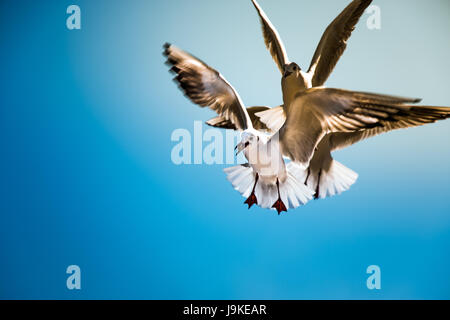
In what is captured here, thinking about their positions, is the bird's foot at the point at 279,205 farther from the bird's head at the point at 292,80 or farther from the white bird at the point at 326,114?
the bird's head at the point at 292,80

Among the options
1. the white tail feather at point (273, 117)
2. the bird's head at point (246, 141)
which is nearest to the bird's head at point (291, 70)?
the white tail feather at point (273, 117)

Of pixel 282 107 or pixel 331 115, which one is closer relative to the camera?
pixel 331 115

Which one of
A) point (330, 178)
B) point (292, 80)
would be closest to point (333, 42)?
point (292, 80)

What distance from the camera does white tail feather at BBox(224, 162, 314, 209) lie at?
1219 millimetres

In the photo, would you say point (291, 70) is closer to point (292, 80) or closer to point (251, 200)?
point (292, 80)

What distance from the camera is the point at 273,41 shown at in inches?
59.8

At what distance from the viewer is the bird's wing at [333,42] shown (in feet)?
4.85

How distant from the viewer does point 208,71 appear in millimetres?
1191

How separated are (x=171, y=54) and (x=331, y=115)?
0.44 meters

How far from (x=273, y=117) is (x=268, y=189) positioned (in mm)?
229

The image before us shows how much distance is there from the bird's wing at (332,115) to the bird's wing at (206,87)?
0.14 m
